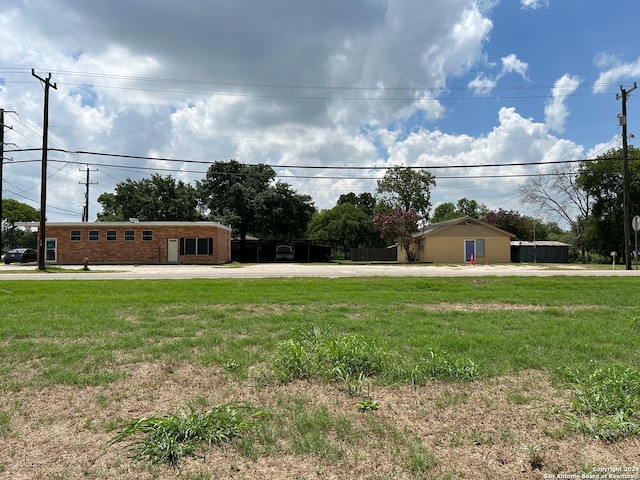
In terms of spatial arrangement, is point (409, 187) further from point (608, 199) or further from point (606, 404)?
point (606, 404)

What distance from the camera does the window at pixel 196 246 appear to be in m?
34.2

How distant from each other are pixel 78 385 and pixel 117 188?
54.4 m

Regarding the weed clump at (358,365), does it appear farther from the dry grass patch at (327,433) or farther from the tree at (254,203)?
the tree at (254,203)

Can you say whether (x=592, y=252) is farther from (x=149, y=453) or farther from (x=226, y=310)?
(x=149, y=453)

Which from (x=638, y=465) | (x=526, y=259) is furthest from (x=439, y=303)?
(x=526, y=259)

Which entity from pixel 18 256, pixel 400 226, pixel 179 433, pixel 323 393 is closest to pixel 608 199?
pixel 400 226

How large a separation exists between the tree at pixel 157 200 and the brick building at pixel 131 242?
1619cm

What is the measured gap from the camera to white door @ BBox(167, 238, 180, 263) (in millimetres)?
34250

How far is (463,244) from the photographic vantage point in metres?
39.5

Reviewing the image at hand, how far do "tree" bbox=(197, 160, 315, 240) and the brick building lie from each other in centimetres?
1318

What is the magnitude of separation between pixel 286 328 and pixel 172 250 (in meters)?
29.6

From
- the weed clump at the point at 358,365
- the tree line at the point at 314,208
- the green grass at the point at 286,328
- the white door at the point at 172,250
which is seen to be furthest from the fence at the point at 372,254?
the weed clump at the point at 358,365

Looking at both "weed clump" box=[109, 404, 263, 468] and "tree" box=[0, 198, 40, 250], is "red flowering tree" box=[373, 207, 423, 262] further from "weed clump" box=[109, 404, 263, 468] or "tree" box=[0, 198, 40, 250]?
"tree" box=[0, 198, 40, 250]

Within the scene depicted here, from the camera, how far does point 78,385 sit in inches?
165
